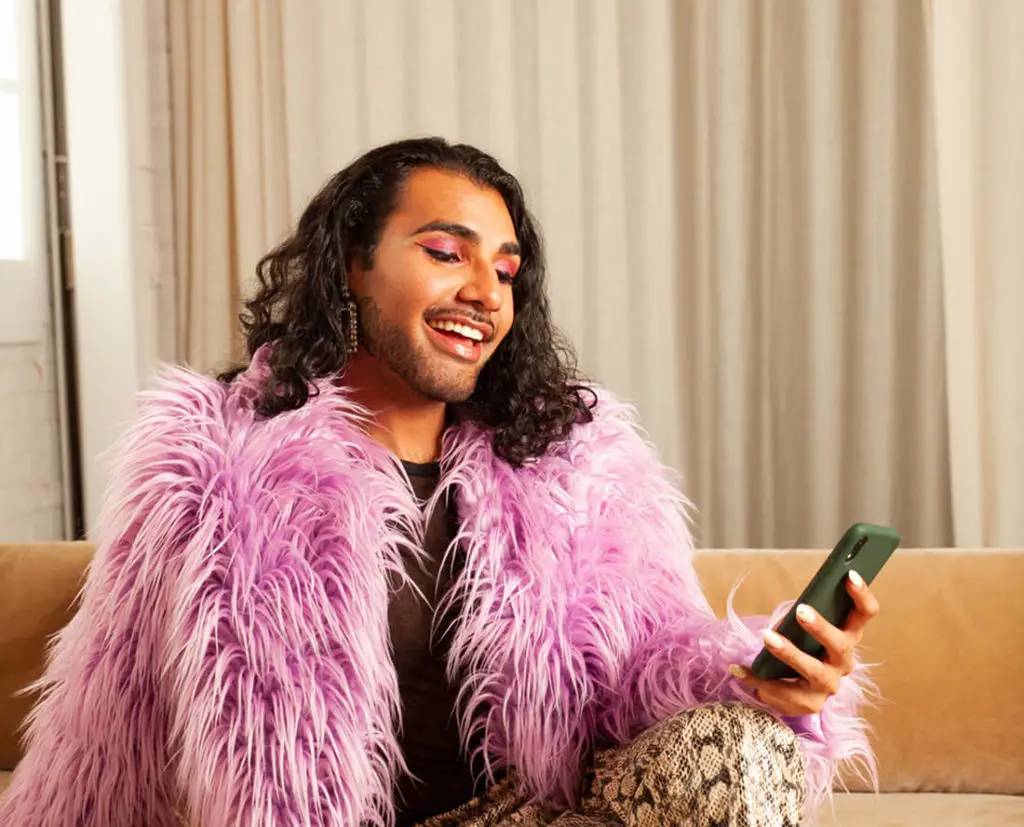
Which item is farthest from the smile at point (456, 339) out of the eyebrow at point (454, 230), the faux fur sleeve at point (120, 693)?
the faux fur sleeve at point (120, 693)

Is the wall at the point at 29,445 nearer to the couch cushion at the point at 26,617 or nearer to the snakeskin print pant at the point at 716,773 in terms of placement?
the couch cushion at the point at 26,617

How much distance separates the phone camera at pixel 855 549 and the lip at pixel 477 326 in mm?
610

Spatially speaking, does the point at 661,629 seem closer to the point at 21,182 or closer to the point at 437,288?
the point at 437,288

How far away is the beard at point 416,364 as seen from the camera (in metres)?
1.65

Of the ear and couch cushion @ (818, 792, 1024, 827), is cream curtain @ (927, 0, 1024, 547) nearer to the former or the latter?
couch cushion @ (818, 792, 1024, 827)

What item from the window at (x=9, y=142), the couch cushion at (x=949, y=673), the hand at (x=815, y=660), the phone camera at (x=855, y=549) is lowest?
the couch cushion at (x=949, y=673)

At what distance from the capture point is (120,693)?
4.79ft

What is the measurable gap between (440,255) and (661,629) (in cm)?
58

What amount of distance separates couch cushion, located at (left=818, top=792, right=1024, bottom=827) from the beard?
801mm

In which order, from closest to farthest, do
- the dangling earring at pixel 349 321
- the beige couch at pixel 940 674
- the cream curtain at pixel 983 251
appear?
the dangling earring at pixel 349 321, the beige couch at pixel 940 674, the cream curtain at pixel 983 251

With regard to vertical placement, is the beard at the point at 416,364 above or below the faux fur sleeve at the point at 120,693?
above

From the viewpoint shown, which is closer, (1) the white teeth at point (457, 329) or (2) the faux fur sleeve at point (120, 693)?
(2) the faux fur sleeve at point (120, 693)

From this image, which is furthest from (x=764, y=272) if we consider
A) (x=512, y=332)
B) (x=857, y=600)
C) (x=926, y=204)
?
(x=857, y=600)

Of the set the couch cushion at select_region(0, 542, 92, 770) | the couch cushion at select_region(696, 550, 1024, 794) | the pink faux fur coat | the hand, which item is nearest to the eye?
the pink faux fur coat
